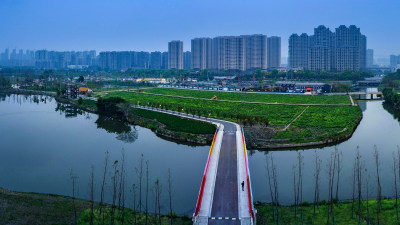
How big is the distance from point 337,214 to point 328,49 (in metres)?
56.8

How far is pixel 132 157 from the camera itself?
36.4 feet

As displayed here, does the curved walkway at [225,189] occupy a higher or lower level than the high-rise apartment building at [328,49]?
lower

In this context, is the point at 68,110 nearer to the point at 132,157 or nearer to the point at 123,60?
the point at 132,157

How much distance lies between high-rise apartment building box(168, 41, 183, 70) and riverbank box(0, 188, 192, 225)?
65.3m

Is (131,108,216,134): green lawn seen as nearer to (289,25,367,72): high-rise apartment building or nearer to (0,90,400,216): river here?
(0,90,400,216): river

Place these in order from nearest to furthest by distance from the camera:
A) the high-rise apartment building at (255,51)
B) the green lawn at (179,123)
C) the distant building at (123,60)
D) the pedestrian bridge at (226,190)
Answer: the pedestrian bridge at (226,190), the green lawn at (179,123), the high-rise apartment building at (255,51), the distant building at (123,60)

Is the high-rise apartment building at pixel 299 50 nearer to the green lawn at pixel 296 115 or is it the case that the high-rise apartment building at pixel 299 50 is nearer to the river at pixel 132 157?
the green lawn at pixel 296 115

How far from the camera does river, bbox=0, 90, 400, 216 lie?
27.3ft

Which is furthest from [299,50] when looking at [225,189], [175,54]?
[225,189]

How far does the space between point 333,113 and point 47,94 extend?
23419 millimetres

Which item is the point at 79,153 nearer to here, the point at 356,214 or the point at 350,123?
the point at 356,214

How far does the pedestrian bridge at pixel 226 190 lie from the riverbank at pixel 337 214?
0.45 metres

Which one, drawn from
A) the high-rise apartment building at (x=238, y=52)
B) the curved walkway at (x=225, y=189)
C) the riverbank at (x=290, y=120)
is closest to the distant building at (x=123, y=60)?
the high-rise apartment building at (x=238, y=52)

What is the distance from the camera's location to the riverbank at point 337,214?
6.26 metres
